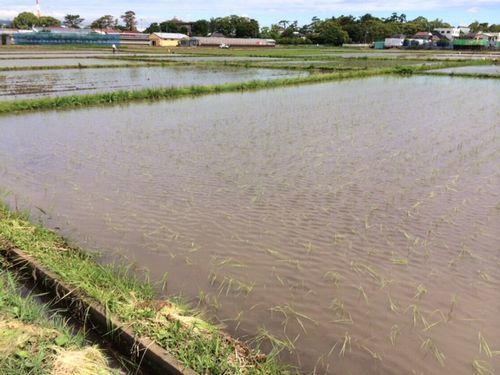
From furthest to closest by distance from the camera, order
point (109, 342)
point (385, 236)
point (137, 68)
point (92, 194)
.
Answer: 1. point (137, 68)
2. point (92, 194)
3. point (385, 236)
4. point (109, 342)

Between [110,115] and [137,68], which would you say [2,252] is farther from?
[137,68]

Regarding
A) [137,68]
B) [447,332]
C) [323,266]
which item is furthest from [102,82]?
[447,332]

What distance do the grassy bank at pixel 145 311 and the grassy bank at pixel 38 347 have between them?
0.31m

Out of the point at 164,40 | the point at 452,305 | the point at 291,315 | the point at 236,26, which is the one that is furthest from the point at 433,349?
the point at 236,26

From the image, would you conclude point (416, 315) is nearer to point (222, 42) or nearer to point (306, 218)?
point (306, 218)

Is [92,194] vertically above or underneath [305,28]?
underneath

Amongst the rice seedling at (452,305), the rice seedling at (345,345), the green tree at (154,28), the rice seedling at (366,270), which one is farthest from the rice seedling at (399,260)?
the green tree at (154,28)

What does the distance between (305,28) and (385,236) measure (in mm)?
116686

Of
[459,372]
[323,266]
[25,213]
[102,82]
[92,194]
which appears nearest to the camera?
[459,372]

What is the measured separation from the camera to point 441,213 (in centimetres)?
519

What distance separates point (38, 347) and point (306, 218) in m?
3.19

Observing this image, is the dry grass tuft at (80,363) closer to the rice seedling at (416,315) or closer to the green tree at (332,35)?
the rice seedling at (416,315)

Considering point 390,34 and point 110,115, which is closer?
point 110,115

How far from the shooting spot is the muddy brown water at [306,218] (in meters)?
3.20
